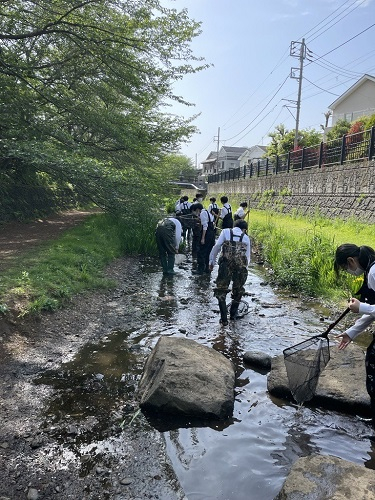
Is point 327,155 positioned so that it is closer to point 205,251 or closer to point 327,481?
point 205,251

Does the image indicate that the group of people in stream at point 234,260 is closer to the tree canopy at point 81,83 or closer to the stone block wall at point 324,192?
the tree canopy at point 81,83

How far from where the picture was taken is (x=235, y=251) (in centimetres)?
755

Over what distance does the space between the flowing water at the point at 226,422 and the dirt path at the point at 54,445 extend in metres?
0.09

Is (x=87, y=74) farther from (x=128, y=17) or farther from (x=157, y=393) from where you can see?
(x=157, y=393)

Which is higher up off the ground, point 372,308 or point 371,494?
point 372,308

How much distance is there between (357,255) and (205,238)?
323 inches

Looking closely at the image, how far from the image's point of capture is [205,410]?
440 cm

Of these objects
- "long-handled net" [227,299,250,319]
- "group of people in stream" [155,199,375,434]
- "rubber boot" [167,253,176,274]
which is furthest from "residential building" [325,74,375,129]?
"long-handled net" [227,299,250,319]

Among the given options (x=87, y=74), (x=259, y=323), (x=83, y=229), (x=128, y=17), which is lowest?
(x=259, y=323)

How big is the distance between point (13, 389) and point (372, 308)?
4.10 m

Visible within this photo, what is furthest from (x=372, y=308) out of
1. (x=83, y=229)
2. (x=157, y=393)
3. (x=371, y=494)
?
(x=83, y=229)

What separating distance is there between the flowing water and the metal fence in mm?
11655

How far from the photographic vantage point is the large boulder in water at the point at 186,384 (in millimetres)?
4402

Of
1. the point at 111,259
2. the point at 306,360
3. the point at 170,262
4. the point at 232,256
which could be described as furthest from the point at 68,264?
the point at 306,360
